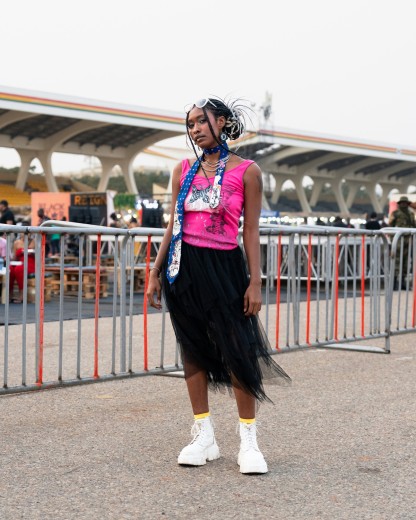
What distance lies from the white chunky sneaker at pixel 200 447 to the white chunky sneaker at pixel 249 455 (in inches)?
7.1

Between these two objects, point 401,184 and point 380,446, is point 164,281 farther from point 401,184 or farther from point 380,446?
point 401,184

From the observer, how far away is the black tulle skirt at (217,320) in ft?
13.8

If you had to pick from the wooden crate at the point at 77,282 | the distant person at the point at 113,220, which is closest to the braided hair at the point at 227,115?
the wooden crate at the point at 77,282

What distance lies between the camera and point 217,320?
4223 millimetres

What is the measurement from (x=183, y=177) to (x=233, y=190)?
28cm

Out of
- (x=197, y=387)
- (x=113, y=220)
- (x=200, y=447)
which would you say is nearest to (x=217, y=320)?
(x=197, y=387)

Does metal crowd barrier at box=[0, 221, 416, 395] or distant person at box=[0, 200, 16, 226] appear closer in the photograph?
metal crowd barrier at box=[0, 221, 416, 395]

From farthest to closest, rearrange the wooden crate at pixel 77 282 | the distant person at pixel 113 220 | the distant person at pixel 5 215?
the distant person at pixel 113 220 → the distant person at pixel 5 215 → the wooden crate at pixel 77 282

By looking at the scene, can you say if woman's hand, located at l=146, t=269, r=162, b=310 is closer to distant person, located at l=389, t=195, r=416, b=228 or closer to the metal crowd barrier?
the metal crowd barrier

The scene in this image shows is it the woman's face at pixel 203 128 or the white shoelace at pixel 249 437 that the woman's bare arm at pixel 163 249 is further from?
the white shoelace at pixel 249 437

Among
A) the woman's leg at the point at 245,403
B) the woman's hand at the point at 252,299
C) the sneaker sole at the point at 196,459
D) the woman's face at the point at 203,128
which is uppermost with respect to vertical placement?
the woman's face at the point at 203,128

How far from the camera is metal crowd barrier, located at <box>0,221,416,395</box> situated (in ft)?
20.8

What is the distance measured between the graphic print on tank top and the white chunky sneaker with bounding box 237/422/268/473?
0.92 meters

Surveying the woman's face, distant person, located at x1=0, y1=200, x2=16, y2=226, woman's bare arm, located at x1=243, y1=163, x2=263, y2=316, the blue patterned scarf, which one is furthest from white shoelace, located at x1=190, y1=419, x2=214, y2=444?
distant person, located at x1=0, y1=200, x2=16, y2=226
